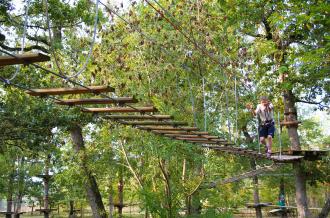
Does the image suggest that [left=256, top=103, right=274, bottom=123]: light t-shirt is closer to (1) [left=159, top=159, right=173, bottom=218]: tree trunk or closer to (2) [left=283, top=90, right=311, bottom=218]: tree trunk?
(1) [left=159, top=159, right=173, bottom=218]: tree trunk


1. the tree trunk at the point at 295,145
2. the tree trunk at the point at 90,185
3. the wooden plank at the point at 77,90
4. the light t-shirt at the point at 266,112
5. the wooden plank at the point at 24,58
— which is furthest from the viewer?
the tree trunk at the point at 295,145

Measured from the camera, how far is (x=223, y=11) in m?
9.14

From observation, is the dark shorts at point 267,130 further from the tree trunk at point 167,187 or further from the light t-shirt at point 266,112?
the tree trunk at point 167,187

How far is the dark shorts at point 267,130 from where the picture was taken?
21.4ft

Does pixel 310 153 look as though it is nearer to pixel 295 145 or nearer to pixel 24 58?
pixel 295 145

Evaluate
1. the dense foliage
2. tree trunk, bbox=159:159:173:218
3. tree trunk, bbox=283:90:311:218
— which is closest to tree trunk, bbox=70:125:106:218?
the dense foliage

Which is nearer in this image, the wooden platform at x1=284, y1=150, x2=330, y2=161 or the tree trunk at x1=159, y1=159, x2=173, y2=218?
the tree trunk at x1=159, y1=159, x2=173, y2=218

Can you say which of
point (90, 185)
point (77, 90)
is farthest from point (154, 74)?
point (77, 90)

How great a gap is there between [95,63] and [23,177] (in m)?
10.6

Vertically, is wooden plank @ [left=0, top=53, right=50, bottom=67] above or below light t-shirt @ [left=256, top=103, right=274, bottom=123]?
below

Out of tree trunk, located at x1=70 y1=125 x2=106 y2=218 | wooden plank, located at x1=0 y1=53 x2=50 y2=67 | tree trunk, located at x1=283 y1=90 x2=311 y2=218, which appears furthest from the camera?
tree trunk, located at x1=283 y1=90 x2=311 y2=218

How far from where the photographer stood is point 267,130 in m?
6.59

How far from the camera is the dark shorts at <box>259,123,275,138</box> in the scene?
21.4 ft

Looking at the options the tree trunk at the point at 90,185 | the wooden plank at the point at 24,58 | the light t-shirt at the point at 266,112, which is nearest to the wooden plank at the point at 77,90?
the wooden plank at the point at 24,58
